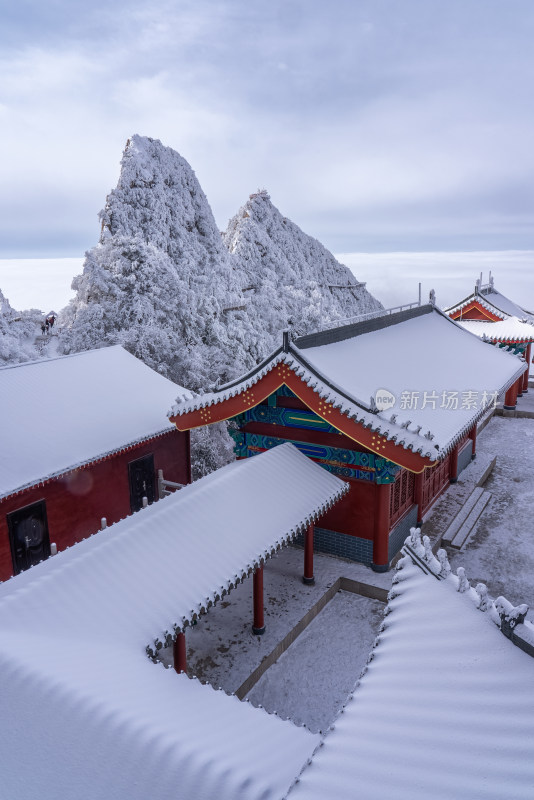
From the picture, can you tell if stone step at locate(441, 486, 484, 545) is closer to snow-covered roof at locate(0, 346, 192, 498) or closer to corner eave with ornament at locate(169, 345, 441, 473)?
corner eave with ornament at locate(169, 345, 441, 473)

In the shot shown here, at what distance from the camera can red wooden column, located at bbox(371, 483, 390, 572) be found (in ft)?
40.4

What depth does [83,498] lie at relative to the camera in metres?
14.1

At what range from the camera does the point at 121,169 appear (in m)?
36.7

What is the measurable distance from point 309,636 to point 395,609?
5.21 meters

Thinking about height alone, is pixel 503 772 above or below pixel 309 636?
above

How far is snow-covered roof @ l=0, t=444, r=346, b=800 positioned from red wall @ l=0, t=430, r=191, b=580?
443cm

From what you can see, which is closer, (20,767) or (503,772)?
(503,772)

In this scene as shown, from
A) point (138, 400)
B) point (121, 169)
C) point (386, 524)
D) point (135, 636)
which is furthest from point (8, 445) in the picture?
point (121, 169)

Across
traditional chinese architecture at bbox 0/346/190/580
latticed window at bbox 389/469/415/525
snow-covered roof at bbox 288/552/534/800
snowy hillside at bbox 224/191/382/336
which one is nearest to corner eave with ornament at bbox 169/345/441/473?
latticed window at bbox 389/469/415/525

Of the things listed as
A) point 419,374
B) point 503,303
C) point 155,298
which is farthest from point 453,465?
point 503,303

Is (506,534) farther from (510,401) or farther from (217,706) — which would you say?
(510,401)

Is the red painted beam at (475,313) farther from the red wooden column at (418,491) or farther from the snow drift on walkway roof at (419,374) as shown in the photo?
the red wooden column at (418,491)

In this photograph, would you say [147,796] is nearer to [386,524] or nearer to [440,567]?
[440,567]

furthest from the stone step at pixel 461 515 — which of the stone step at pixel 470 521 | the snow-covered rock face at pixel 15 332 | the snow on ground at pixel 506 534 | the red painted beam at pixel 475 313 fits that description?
the snow-covered rock face at pixel 15 332
